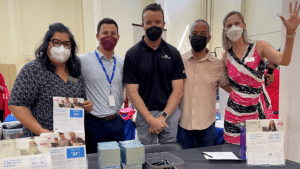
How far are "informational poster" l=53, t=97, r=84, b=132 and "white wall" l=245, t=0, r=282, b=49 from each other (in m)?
5.69

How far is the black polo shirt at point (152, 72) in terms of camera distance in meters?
1.75

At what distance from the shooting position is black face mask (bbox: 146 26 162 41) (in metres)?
1.71

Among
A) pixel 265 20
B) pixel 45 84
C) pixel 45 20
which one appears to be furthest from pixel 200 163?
pixel 45 20

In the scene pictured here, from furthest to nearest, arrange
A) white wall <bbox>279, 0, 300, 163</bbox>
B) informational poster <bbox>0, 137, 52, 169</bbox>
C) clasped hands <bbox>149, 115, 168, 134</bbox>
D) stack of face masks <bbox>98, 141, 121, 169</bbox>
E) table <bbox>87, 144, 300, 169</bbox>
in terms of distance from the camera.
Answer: clasped hands <bbox>149, 115, 168, 134</bbox>, white wall <bbox>279, 0, 300, 163</bbox>, table <bbox>87, 144, 300, 169</bbox>, stack of face masks <bbox>98, 141, 121, 169</bbox>, informational poster <bbox>0, 137, 52, 169</bbox>

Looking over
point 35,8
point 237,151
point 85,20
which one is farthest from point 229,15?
point 35,8

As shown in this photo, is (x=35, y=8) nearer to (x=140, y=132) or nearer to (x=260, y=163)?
(x=140, y=132)

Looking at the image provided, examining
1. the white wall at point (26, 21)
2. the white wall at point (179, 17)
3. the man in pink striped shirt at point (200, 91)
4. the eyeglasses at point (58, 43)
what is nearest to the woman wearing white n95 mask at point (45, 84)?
the eyeglasses at point (58, 43)

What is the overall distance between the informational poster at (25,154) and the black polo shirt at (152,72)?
91cm

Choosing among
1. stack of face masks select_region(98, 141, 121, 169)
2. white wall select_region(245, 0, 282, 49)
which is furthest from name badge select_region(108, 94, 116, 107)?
white wall select_region(245, 0, 282, 49)

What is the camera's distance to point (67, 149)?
1.01 metres

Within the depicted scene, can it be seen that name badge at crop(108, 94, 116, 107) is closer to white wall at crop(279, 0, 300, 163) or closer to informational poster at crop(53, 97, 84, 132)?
informational poster at crop(53, 97, 84, 132)

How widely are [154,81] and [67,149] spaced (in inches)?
37.1

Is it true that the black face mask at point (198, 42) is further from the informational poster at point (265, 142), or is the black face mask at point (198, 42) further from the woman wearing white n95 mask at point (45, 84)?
the woman wearing white n95 mask at point (45, 84)

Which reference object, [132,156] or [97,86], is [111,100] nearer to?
[97,86]
